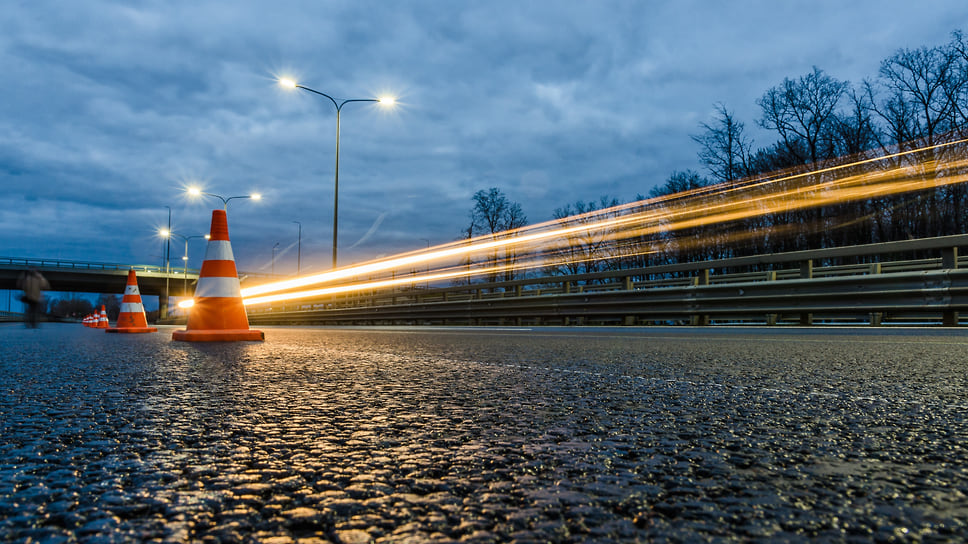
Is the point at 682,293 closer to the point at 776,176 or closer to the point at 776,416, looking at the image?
the point at 776,416

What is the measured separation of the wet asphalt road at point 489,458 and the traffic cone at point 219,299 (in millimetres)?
5655

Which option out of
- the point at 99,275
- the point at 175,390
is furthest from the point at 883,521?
the point at 99,275

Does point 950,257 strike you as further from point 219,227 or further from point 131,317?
point 131,317

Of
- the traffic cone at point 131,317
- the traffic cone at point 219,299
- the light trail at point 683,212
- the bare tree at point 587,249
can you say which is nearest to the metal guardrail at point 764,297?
the light trail at point 683,212

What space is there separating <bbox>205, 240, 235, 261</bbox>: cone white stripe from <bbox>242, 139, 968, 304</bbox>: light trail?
12536mm

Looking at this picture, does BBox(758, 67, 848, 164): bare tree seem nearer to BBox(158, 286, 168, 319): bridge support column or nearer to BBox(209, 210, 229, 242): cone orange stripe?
BBox(209, 210, 229, 242): cone orange stripe

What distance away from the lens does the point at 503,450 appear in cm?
213

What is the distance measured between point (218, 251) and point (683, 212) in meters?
42.0

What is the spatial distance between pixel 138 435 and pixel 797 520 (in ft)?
6.88

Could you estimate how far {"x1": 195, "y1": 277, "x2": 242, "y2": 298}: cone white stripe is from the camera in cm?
1021

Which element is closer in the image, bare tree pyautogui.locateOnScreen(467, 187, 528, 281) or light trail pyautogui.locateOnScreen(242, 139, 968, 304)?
light trail pyautogui.locateOnScreen(242, 139, 968, 304)

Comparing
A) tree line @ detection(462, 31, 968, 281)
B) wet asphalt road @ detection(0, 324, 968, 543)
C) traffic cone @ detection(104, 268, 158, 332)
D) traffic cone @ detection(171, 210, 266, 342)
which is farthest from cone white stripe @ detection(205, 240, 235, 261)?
tree line @ detection(462, 31, 968, 281)

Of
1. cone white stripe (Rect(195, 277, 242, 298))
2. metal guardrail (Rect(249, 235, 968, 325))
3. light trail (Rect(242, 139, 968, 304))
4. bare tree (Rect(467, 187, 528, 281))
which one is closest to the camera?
metal guardrail (Rect(249, 235, 968, 325))

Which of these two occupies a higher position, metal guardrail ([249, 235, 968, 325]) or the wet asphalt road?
metal guardrail ([249, 235, 968, 325])
